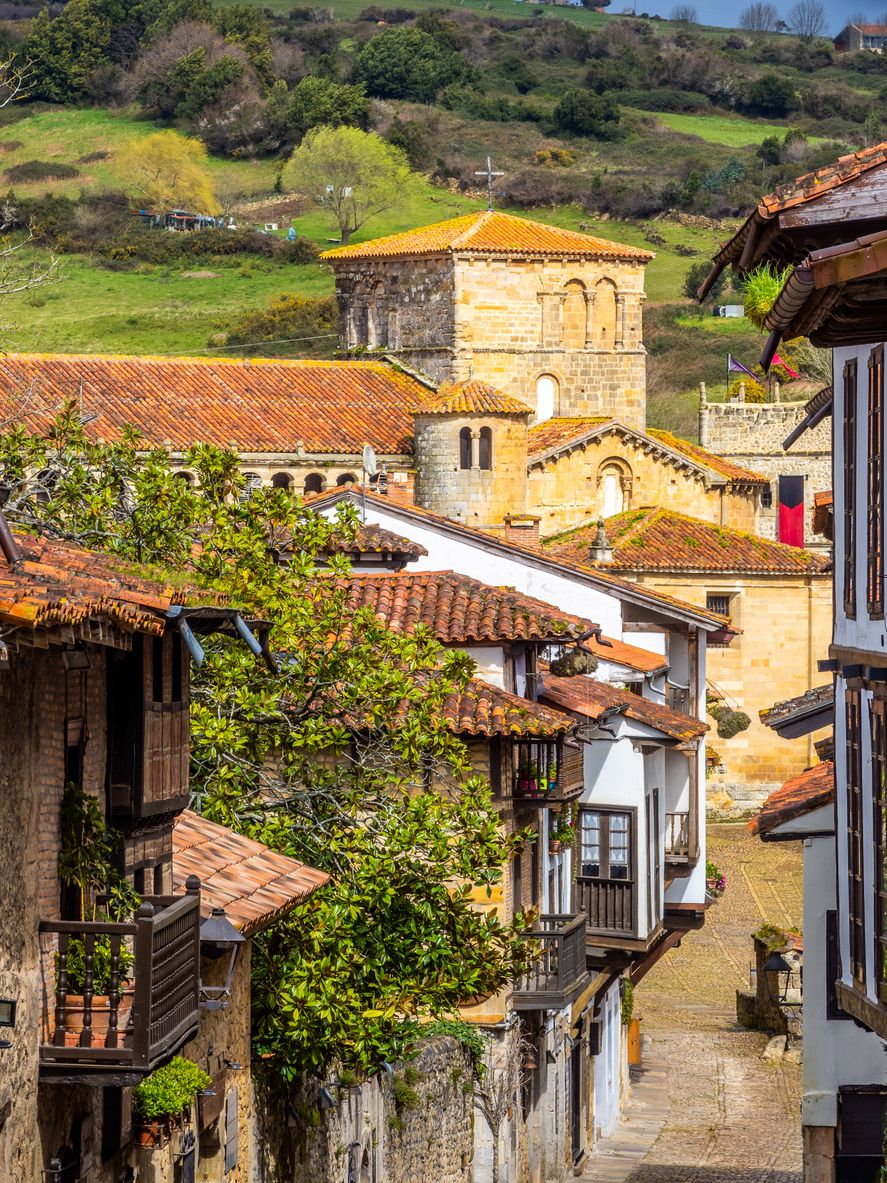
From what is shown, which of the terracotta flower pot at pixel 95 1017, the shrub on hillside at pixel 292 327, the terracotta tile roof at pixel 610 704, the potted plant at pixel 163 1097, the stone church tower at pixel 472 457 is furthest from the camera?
the shrub on hillside at pixel 292 327

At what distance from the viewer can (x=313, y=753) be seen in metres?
24.9

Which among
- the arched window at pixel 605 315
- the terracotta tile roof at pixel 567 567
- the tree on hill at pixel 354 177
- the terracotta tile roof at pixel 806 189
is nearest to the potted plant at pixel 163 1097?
the terracotta tile roof at pixel 806 189

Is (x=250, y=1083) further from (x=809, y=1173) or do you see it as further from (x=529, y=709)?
(x=529, y=709)

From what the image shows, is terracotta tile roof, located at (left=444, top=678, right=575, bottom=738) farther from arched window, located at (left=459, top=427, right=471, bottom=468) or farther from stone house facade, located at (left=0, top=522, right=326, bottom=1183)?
arched window, located at (left=459, top=427, right=471, bottom=468)

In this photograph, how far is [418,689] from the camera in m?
22.2

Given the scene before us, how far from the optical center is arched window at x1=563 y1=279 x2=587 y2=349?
72.6m

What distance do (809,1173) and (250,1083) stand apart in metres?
4.93

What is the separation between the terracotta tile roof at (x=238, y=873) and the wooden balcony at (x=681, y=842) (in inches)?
636

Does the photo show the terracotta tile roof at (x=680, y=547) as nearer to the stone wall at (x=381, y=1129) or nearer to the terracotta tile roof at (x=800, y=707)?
the stone wall at (x=381, y=1129)

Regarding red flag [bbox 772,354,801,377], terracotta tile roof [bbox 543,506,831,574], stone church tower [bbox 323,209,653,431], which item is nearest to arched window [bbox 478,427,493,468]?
terracotta tile roof [bbox 543,506,831,574]

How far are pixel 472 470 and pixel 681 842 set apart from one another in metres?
28.3

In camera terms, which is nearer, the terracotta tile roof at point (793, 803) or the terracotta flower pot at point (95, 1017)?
the terracotta flower pot at point (95, 1017)

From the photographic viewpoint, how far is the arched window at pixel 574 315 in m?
72.6

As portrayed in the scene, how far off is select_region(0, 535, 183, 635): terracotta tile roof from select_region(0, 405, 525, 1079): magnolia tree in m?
4.66
